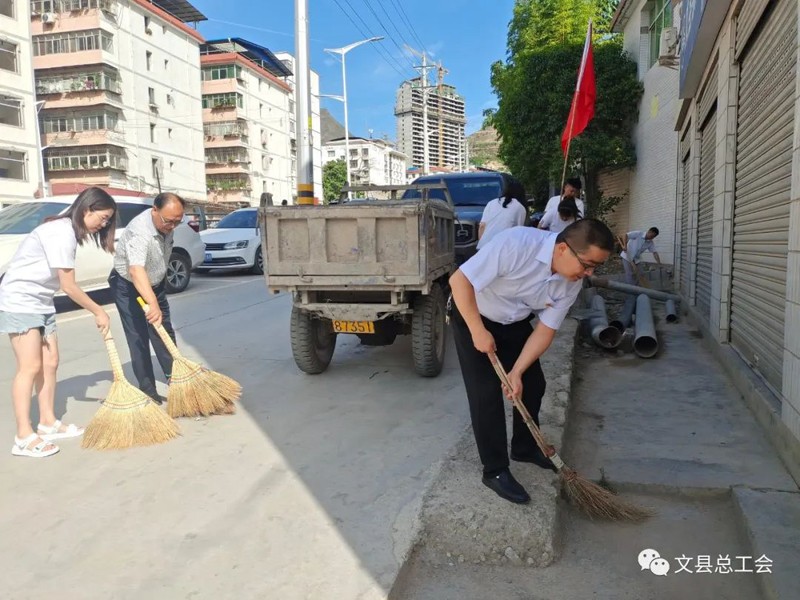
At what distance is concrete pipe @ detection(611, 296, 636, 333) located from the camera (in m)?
6.73

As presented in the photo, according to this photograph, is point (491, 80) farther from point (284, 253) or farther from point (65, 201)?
point (284, 253)

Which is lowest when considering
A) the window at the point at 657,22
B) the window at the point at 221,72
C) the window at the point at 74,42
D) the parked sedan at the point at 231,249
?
the parked sedan at the point at 231,249

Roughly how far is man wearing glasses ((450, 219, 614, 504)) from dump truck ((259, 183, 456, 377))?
1.85 m

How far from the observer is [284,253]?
16.3 ft

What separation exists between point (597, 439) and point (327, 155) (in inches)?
3952

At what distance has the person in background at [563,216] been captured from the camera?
23.1 feet

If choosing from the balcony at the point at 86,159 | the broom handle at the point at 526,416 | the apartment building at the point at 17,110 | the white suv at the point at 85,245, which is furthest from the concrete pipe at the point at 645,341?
the balcony at the point at 86,159

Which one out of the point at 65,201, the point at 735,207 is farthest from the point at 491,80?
the point at 735,207

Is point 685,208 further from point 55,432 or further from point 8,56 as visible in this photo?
point 8,56

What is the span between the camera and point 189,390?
4.36 meters

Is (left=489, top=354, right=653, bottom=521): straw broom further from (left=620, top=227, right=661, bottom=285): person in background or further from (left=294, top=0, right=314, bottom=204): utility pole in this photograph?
(left=294, top=0, right=314, bottom=204): utility pole

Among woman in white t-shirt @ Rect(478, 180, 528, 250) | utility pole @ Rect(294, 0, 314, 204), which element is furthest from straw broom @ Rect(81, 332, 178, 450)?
utility pole @ Rect(294, 0, 314, 204)

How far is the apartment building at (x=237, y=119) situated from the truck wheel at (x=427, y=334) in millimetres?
47142

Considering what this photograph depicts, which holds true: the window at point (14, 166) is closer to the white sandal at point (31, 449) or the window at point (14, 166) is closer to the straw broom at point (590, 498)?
the white sandal at point (31, 449)
